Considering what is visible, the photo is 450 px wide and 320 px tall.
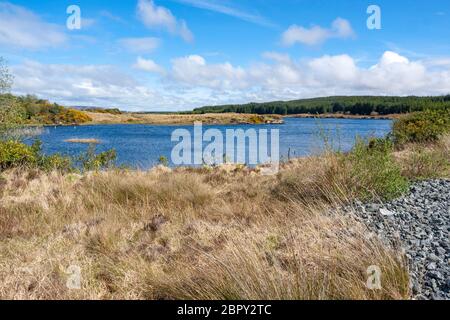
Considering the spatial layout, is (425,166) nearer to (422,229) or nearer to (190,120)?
(422,229)

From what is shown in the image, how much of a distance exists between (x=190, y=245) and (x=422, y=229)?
8.32 feet

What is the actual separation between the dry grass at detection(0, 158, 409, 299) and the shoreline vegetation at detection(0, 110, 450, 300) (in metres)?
0.01

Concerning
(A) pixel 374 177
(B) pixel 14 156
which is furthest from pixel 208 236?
(B) pixel 14 156

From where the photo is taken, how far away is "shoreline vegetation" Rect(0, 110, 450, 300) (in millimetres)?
3127

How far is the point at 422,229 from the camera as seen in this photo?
413 cm

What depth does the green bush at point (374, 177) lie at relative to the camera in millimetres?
5648

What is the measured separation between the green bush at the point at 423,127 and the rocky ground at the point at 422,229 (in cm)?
789

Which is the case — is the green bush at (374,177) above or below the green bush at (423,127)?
below

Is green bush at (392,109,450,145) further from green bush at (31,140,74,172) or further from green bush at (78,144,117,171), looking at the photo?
green bush at (31,140,74,172)

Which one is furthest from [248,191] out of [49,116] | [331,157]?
[49,116]

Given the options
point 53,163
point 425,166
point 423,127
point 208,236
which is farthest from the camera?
point 423,127

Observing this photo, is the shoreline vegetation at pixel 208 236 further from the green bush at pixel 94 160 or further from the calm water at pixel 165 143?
the green bush at pixel 94 160

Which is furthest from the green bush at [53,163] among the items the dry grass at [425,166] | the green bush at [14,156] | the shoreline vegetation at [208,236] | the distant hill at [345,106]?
the distant hill at [345,106]

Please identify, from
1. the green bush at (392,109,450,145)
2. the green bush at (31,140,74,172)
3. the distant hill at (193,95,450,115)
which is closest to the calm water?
the green bush at (392,109,450,145)
